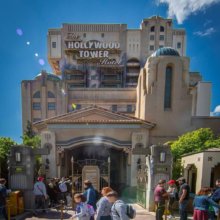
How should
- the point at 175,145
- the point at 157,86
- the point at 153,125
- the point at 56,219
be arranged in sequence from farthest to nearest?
the point at 157,86
the point at 153,125
the point at 175,145
the point at 56,219

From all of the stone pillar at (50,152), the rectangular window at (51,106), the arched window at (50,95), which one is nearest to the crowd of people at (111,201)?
the stone pillar at (50,152)

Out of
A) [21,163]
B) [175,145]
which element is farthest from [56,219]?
[175,145]

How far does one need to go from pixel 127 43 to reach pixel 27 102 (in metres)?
26.4

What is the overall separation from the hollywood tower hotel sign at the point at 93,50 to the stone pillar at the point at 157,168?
108 feet

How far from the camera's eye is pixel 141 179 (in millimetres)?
9945

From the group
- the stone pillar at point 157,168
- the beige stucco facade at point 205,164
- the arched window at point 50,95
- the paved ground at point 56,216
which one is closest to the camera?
the paved ground at point 56,216

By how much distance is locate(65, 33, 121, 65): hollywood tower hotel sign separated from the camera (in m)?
38.5

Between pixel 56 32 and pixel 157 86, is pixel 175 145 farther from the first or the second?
pixel 56 32

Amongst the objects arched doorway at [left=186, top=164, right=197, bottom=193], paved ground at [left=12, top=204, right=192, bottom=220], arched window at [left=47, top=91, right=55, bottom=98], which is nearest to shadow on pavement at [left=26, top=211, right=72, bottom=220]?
paved ground at [left=12, top=204, right=192, bottom=220]

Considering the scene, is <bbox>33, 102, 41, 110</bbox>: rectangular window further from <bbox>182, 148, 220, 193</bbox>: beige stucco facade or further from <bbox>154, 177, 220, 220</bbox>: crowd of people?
<bbox>154, 177, 220, 220</bbox>: crowd of people

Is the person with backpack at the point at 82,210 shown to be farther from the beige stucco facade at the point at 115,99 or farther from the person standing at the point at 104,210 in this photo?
the beige stucco facade at the point at 115,99

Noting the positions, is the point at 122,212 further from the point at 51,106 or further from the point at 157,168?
the point at 51,106

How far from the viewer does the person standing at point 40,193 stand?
26.0ft

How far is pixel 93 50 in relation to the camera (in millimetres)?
38781
